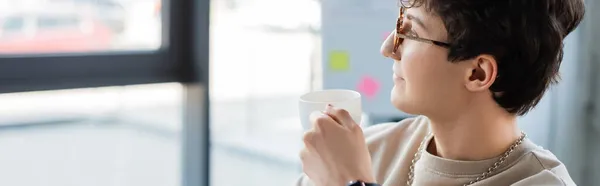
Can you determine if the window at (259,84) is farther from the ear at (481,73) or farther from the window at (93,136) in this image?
the ear at (481,73)

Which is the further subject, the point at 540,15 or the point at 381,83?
the point at 381,83

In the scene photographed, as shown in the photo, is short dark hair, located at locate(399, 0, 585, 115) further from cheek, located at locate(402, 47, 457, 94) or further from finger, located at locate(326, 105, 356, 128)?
finger, located at locate(326, 105, 356, 128)

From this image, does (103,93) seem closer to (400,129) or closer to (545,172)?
(400,129)

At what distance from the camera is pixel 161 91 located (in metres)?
Result: 2.02

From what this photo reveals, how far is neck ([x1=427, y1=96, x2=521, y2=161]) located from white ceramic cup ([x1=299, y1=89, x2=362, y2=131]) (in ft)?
0.39

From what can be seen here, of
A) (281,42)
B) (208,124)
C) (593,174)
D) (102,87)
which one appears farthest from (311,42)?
(593,174)

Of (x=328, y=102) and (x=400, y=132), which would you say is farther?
(x=400, y=132)

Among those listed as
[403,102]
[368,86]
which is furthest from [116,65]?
[403,102]

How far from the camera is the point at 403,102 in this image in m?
1.05

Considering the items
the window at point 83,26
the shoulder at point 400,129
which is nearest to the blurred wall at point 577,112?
the shoulder at point 400,129

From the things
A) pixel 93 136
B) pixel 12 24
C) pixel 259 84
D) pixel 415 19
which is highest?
pixel 415 19

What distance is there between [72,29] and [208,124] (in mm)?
462

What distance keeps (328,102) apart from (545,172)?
1.10 ft

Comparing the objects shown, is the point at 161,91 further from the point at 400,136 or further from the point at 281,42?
the point at 400,136
